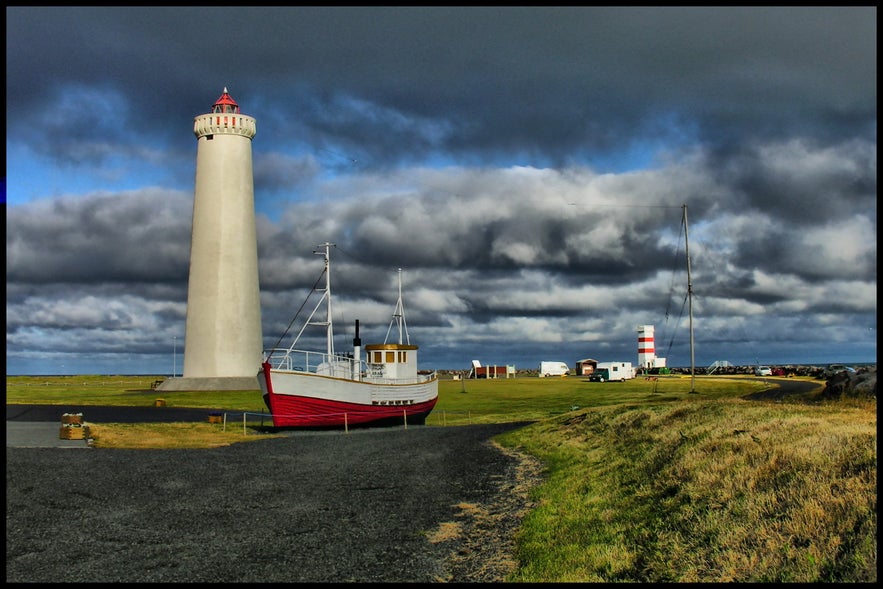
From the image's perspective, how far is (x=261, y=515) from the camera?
16422mm

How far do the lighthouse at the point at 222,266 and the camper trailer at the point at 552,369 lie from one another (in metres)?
71.8

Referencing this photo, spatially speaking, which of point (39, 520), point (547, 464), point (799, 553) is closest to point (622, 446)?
point (547, 464)

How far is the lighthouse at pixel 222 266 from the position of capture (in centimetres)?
6931

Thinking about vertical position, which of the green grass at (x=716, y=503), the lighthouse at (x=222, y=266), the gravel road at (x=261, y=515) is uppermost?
the lighthouse at (x=222, y=266)

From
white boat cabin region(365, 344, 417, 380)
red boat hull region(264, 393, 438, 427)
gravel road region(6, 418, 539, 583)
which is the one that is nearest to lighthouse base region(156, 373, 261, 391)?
white boat cabin region(365, 344, 417, 380)

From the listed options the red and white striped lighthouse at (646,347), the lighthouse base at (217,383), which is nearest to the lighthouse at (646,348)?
the red and white striped lighthouse at (646,347)

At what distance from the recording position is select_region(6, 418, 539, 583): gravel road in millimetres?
12312

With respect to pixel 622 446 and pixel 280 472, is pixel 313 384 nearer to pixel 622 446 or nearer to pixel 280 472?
pixel 280 472

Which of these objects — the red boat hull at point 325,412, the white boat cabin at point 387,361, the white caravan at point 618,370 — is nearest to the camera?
the red boat hull at point 325,412

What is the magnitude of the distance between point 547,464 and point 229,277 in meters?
52.2

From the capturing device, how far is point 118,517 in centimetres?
1593

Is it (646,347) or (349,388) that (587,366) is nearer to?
(646,347)

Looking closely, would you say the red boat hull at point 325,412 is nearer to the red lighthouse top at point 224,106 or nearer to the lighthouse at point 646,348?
the red lighthouse top at point 224,106

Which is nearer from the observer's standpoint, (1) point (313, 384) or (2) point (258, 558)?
(2) point (258, 558)
